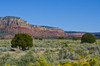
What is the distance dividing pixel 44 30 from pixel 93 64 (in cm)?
18060

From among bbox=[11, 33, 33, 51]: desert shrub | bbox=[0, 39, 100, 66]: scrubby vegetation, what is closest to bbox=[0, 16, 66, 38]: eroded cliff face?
bbox=[11, 33, 33, 51]: desert shrub

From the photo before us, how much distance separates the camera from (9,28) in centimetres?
15362

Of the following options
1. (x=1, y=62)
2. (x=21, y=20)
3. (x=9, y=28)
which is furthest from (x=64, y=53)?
(x=21, y=20)

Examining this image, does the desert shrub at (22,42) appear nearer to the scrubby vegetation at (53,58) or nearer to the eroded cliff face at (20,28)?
the scrubby vegetation at (53,58)

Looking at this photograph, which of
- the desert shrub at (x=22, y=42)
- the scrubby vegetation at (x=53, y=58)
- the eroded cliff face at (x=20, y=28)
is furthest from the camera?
the eroded cliff face at (x=20, y=28)

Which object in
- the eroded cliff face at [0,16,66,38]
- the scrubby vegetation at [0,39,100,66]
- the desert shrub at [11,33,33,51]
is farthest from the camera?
the eroded cliff face at [0,16,66,38]

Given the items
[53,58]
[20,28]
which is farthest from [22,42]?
[20,28]

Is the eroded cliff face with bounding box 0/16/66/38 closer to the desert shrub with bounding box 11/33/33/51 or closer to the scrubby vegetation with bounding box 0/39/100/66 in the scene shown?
the desert shrub with bounding box 11/33/33/51

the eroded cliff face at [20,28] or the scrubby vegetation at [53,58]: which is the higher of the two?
the eroded cliff face at [20,28]

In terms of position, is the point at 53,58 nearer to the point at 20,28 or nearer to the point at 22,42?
the point at 22,42

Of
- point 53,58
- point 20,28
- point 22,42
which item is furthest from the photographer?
point 20,28

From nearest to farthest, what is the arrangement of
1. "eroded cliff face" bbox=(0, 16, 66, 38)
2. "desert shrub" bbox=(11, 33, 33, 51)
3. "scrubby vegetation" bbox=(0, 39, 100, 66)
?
1. "scrubby vegetation" bbox=(0, 39, 100, 66)
2. "desert shrub" bbox=(11, 33, 33, 51)
3. "eroded cliff face" bbox=(0, 16, 66, 38)

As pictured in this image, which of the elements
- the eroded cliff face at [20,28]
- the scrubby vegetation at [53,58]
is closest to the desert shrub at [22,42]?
the scrubby vegetation at [53,58]

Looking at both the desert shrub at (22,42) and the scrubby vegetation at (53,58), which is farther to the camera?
the desert shrub at (22,42)
